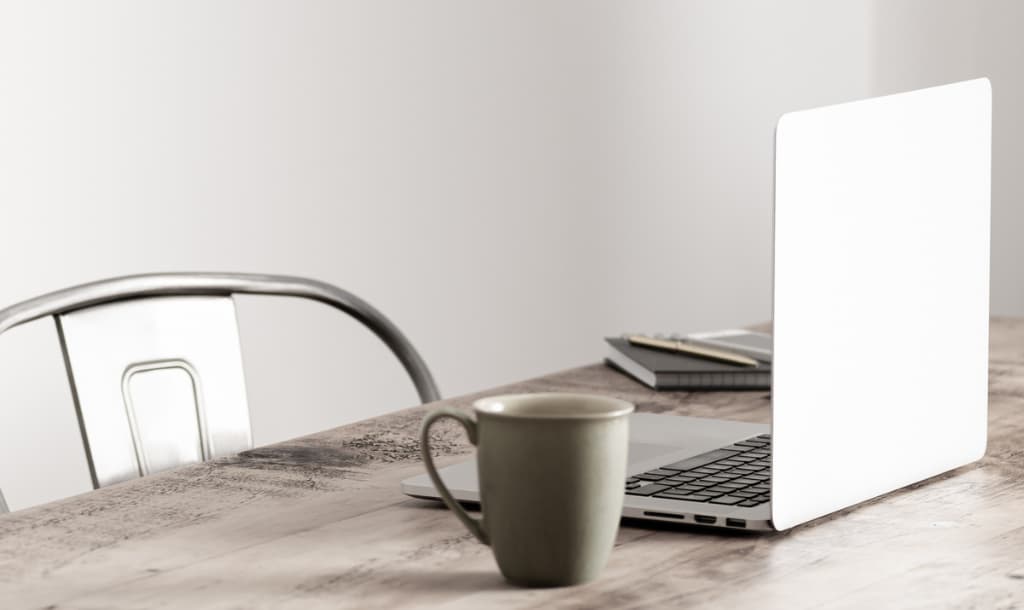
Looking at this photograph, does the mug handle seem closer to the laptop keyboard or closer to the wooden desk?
the wooden desk

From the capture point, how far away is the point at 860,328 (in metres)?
0.79

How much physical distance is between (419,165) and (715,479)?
1.92m

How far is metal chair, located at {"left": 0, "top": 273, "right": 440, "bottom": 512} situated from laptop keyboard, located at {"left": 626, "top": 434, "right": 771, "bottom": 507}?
0.49 m

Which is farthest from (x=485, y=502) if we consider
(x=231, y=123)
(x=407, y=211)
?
(x=407, y=211)

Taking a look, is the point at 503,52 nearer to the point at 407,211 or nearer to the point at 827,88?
the point at 407,211

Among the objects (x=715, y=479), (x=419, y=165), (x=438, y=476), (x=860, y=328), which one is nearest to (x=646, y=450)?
(x=715, y=479)

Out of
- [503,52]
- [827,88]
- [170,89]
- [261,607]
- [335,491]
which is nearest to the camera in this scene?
[261,607]

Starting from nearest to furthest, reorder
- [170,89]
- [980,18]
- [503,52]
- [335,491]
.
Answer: [335,491] < [170,89] < [503,52] < [980,18]

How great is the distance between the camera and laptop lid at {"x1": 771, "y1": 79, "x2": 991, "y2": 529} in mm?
732

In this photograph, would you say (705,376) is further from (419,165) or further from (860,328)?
(419,165)

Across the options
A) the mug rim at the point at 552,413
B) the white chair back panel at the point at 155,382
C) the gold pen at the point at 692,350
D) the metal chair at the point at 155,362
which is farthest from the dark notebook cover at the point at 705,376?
the mug rim at the point at 552,413

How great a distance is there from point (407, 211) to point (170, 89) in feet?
2.05

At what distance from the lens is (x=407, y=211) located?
2.69 m

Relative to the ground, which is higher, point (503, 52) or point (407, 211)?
point (503, 52)
